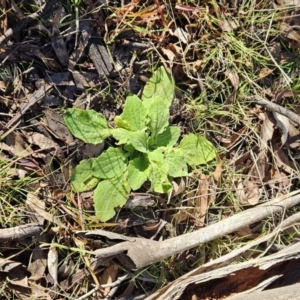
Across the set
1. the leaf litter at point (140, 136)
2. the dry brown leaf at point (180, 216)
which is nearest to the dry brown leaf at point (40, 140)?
the leaf litter at point (140, 136)

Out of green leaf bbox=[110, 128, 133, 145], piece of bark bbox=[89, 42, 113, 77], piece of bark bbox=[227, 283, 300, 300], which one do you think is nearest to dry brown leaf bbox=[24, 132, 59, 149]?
green leaf bbox=[110, 128, 133, 145]

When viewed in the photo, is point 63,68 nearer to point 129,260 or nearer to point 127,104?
point 127,104

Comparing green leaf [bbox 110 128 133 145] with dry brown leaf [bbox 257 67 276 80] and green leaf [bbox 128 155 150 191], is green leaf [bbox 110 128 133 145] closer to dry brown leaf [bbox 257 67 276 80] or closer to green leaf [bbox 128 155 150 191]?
green leaf [bbox 128 155 150 191]

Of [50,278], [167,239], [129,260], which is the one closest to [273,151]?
[167,239]

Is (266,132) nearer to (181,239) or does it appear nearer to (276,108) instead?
(276,108)

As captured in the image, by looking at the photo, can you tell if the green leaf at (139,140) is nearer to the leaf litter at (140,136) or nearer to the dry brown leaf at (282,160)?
the leaf litter at (140,136)

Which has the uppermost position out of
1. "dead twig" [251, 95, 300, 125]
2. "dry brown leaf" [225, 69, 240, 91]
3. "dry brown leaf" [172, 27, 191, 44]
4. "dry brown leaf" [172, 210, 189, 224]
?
"dry brown leaf" [172, 27, 191, 44]
